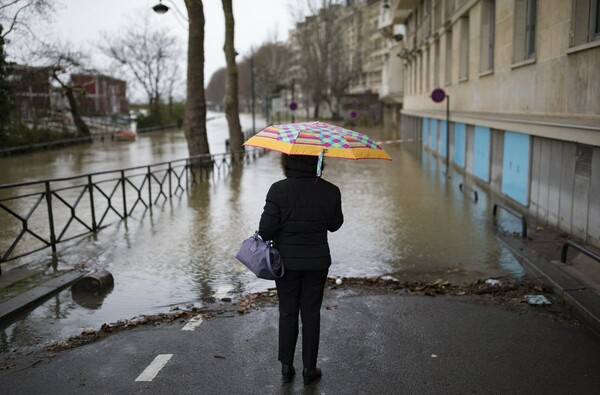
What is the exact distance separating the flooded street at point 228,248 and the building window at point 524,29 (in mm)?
3280

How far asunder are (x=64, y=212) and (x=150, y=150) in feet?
73.6

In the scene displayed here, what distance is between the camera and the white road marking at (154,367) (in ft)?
13.8

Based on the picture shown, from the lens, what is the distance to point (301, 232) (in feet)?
12.9

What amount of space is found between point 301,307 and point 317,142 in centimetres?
113

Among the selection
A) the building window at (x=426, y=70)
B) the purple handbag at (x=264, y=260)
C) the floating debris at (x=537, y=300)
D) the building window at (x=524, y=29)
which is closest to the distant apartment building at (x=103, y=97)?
the building window at (x=426, y=70)

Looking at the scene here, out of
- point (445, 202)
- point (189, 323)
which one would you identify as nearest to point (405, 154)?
point (445, 202)

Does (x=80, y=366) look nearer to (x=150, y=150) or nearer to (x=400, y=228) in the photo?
(x=400, y=228)

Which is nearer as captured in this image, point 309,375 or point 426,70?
point 309,375

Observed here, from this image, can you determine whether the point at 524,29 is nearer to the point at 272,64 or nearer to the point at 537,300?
the point at 537,300

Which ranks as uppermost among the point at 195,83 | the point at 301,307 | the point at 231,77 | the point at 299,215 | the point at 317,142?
the point at 231,77

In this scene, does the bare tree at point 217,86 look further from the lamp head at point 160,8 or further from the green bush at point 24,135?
the lamp head at point 160,8

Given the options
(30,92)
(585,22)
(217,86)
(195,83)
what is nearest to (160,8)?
(195,83)

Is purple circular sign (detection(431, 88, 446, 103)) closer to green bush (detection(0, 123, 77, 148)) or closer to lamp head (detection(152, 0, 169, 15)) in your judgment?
lamp head (detection(152, 0, 169, 15))

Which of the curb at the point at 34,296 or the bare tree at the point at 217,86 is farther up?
the bare tree at the point at 217,86
